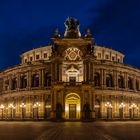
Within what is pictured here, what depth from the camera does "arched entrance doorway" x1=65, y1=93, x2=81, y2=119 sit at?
277 feet

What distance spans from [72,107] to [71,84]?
5.91 meters

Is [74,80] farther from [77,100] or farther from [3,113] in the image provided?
[3,113]

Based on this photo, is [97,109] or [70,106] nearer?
[70,106]

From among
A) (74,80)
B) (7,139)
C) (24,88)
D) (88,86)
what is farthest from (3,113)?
(7,139)

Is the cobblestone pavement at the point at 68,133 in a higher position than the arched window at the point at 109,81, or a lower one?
lower

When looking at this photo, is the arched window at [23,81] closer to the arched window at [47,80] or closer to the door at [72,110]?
the arched window at [47,80]

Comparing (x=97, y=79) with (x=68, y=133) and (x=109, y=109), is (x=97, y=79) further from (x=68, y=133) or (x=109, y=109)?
(x=68, y=133)

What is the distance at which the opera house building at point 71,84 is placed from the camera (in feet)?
271

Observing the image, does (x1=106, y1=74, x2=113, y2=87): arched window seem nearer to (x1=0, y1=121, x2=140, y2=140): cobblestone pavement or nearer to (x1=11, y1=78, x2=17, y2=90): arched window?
(x1=11, y1=78, x2=17, y2=90): arched window

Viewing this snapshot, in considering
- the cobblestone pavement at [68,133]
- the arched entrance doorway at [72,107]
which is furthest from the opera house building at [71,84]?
the cobblestone pavement at [68,133]

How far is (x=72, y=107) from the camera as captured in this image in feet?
279

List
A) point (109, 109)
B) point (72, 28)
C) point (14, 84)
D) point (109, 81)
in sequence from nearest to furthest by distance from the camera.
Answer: point (72, 28), point (109, 109), point (109, 81), point (14, 84)

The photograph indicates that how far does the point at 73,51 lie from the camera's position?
8769cm

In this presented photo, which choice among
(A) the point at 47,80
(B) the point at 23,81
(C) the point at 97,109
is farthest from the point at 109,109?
(B) the point at 23,81
